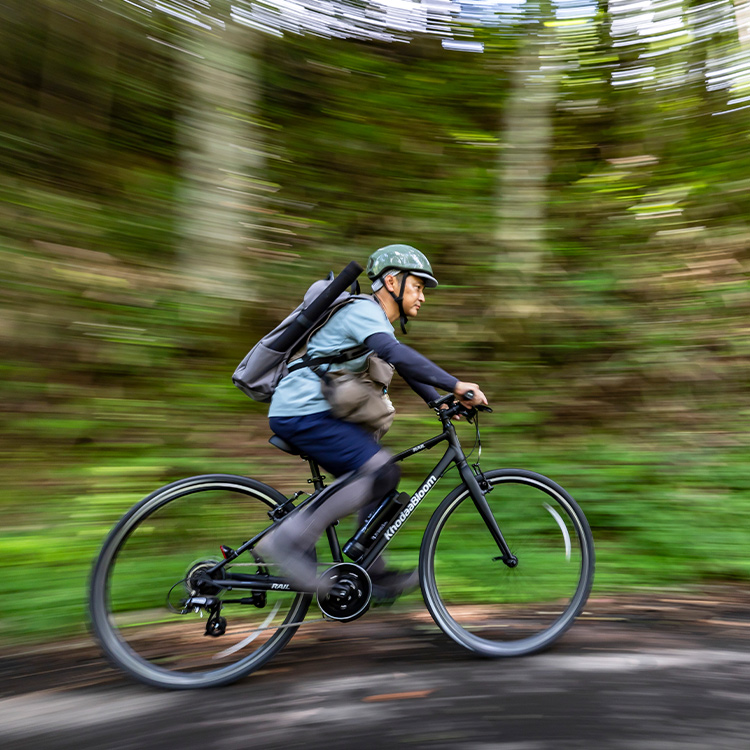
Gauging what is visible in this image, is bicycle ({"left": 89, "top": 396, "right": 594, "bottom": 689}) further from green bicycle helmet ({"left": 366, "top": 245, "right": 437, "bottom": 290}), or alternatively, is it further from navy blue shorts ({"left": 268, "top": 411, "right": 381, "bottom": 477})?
green bicycle helmet ({"left": 366, "top": 245, "right": 437, "bottom": 290})

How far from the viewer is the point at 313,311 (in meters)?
2.84

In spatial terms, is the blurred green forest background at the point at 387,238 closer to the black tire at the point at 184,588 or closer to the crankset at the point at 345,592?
the black tire at the point at 184,588

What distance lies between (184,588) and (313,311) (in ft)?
4.44

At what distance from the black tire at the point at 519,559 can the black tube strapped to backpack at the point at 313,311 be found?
1.04 metres

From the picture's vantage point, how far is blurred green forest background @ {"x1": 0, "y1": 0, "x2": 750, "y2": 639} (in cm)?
482

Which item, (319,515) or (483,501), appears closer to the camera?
(319,515)

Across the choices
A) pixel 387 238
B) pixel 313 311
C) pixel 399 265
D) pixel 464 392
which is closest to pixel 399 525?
pixel 464 392

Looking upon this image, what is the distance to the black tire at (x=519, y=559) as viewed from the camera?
303 cm

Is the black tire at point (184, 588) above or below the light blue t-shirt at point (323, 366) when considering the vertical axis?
below

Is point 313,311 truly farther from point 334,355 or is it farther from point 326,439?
point 326,439

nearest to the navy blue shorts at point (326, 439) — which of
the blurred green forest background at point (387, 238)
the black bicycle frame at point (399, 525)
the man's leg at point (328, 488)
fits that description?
the man's leg at point (328, 488)

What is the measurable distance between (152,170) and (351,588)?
598 centimetres

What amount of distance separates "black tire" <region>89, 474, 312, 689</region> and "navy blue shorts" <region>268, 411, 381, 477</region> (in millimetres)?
256

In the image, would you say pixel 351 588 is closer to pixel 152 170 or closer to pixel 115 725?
pixel 115 725
